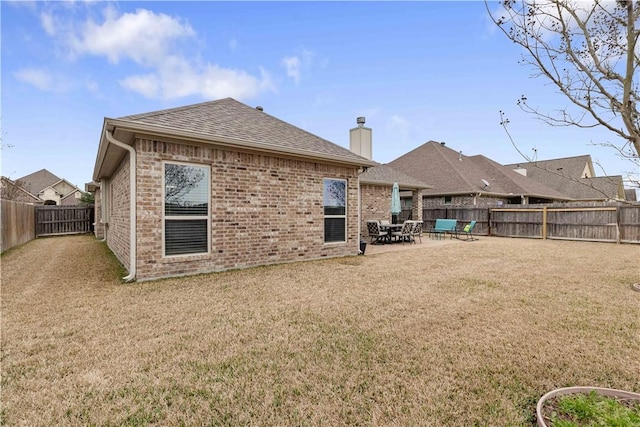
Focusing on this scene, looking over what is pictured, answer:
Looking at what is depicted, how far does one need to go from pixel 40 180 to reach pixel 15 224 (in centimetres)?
3772

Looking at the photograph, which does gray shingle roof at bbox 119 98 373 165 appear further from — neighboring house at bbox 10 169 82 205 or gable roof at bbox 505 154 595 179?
neighboring house at bbox 10 169 82 205

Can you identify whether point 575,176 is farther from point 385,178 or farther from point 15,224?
point 15,224

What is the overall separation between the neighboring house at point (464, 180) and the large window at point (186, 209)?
1579 centimetres

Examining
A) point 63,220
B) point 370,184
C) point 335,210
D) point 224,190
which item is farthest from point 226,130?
point 63,220

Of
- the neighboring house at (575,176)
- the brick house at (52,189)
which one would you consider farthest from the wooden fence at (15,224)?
the neighboring house at (575,176)

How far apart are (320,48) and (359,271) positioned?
8.34 meters

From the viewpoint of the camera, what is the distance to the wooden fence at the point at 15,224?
1007 cm

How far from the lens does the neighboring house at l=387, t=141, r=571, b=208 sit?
2030 centimetres

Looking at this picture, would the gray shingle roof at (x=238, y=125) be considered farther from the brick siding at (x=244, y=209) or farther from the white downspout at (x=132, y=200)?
the white downspout at (x=132, y=200)

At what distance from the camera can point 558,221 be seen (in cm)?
1507

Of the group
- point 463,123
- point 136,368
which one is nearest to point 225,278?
point 136,368

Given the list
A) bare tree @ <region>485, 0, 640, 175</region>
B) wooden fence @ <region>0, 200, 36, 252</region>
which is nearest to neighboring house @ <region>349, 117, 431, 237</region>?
bare tree @ <region>485, 0, 640, 175</region>

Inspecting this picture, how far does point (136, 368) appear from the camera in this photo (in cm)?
281

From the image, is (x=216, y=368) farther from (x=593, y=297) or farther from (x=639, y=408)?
(x=593, y=297)
